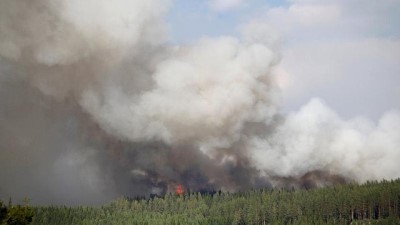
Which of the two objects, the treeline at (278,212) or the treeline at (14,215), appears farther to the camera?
the treeline at (278,212)

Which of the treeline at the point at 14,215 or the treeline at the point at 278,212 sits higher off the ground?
the treeline at the point at 278,212

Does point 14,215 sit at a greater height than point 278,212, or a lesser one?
lesser

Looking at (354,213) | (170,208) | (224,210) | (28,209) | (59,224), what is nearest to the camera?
(28,209)

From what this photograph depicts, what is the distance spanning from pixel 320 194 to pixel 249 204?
2815cm

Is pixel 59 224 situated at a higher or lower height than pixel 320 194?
lower

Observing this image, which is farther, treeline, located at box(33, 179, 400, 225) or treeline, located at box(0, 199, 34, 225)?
treeline, located at box(33, 179, 400, 225)

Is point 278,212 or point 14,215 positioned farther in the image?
point 278,212

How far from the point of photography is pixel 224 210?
175m

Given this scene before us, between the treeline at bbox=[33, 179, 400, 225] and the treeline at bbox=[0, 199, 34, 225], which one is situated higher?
the treeline at bbox=[33, 179, 400, 225]

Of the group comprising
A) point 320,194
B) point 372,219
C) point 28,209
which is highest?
point 320,194

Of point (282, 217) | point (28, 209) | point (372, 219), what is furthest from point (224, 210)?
point (28, 209)

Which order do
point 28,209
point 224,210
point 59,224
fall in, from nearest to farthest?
point 28,209 < point 59,224 < point 224,210

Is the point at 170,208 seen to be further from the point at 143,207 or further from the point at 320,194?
the point at 320,194

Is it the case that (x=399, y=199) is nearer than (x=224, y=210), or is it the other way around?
(x=399, y=199)
